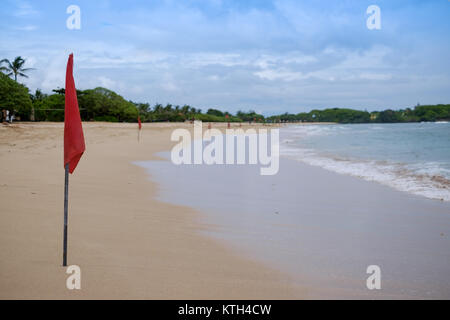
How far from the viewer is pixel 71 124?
104 inches

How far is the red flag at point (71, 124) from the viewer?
2.64m

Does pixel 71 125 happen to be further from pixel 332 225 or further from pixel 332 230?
pixel 332 225

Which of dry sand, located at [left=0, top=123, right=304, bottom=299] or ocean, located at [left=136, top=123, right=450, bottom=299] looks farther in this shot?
ocean, located at [left=136, top=123, right=450, bottom=299]

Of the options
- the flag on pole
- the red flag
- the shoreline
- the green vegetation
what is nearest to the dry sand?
the shoreline

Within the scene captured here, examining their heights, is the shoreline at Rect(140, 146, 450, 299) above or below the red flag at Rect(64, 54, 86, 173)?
below

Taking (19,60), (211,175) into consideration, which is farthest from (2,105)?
(211,175)

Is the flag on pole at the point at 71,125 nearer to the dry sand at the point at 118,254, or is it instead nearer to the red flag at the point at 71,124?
the red flag at the point at 71,124

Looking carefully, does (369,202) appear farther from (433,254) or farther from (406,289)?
(406,289)

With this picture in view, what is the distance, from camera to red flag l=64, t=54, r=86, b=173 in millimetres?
2639

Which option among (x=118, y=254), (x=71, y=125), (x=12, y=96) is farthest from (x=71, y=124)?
(x=12, y=96)

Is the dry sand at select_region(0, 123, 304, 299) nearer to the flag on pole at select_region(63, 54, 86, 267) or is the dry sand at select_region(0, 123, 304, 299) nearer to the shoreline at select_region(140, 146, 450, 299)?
the shoreline at select_region(140, 146, 450, 299)

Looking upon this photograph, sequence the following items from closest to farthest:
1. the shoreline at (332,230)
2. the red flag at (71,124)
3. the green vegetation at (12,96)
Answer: the red flag at (71,124) → the shoreline at (332,230) → the green vegetation at (12,96)

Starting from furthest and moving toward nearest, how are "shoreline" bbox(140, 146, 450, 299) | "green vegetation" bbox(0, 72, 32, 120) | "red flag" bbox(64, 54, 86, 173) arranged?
"green vegetation" bbox(0, 72, 32, 120), "shoreline" bbox(140, 146, 450, 299), "red flag" bbox(64, 54, 86, 173)

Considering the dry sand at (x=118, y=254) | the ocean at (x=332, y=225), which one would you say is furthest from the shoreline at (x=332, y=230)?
the dry sand at (x=118, y=254)
